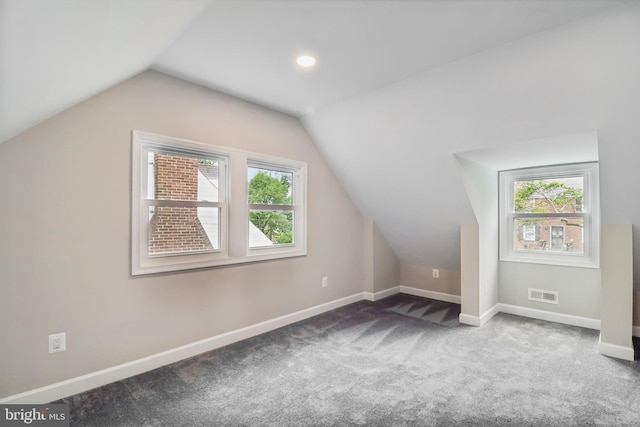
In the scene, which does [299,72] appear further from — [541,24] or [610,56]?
[610,56]

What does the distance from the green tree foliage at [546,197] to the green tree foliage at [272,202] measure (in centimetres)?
302

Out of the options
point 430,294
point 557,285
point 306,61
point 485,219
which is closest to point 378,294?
point 430,294

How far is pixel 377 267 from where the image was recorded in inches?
190

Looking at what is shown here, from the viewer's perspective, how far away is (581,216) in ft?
12.2

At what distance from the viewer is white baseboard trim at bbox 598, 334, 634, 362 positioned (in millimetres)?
2793

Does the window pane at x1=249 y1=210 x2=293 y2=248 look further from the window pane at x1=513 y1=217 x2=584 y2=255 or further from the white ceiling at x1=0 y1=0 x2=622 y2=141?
the window pane at x1=513 y1=217 x2=584 y2=255

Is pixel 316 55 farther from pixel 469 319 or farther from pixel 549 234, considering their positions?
pixel 549 234

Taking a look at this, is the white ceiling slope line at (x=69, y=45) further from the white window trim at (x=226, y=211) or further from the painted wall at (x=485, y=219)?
the painted wall at (x=485, y=219)

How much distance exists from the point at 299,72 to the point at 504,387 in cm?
291

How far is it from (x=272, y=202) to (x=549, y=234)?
3.45 meters

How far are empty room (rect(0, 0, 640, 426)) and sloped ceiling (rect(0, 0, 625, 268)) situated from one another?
2 centimetres

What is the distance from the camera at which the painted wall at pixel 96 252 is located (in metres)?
2.08

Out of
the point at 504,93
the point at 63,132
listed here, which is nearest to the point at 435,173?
the point at 504,93

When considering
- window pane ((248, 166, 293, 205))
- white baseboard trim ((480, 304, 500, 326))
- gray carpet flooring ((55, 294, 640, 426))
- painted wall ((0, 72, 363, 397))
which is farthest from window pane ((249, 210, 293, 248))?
white baseboard trim ((480, 304, 500, 326))
